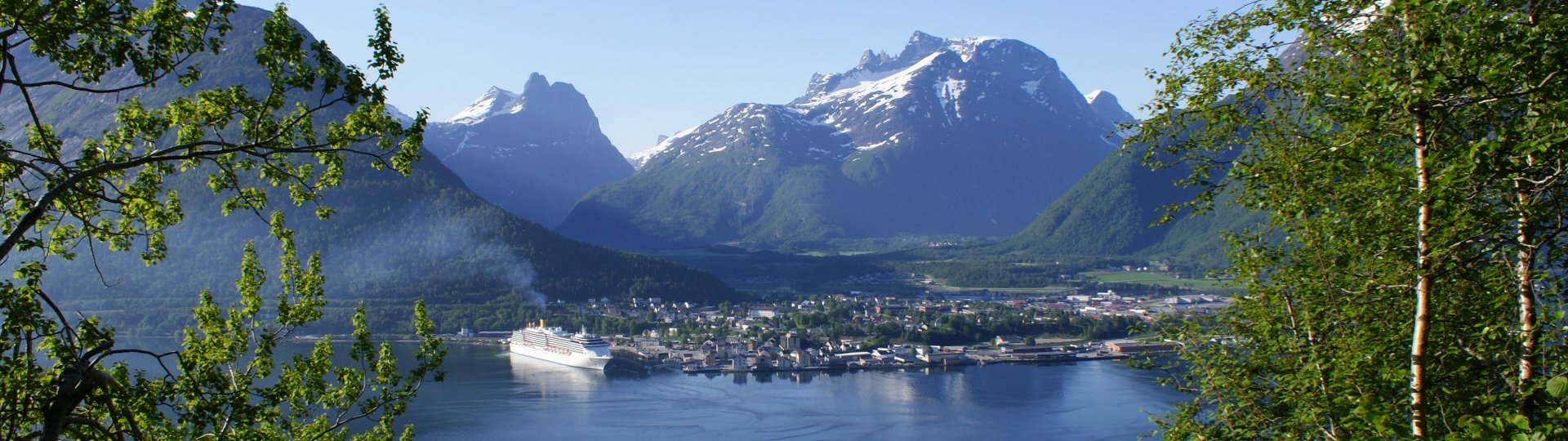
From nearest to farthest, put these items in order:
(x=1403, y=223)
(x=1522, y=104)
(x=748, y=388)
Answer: (x=1522, y=104), (x=1403, y=223), (x=748, y=388)

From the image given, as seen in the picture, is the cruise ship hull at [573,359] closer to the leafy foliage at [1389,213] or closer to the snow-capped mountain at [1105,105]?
the leafy foliage at [1389,213]

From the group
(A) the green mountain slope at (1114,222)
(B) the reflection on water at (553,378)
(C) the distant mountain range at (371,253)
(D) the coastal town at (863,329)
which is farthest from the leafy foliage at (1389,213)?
(A) the green mountain slope at (1114,222)

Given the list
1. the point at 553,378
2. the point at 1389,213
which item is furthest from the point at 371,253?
the point at 1389,213

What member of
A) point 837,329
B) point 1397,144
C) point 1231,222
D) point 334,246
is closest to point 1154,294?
point 1231,222

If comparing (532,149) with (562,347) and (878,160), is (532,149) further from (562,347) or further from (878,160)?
(562,347)

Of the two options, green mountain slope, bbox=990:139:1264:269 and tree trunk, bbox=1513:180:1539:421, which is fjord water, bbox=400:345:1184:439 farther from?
green mountain slope, bbox=990:139:1264:269

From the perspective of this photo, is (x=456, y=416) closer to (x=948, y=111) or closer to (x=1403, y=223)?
(x=1403, y=223)
